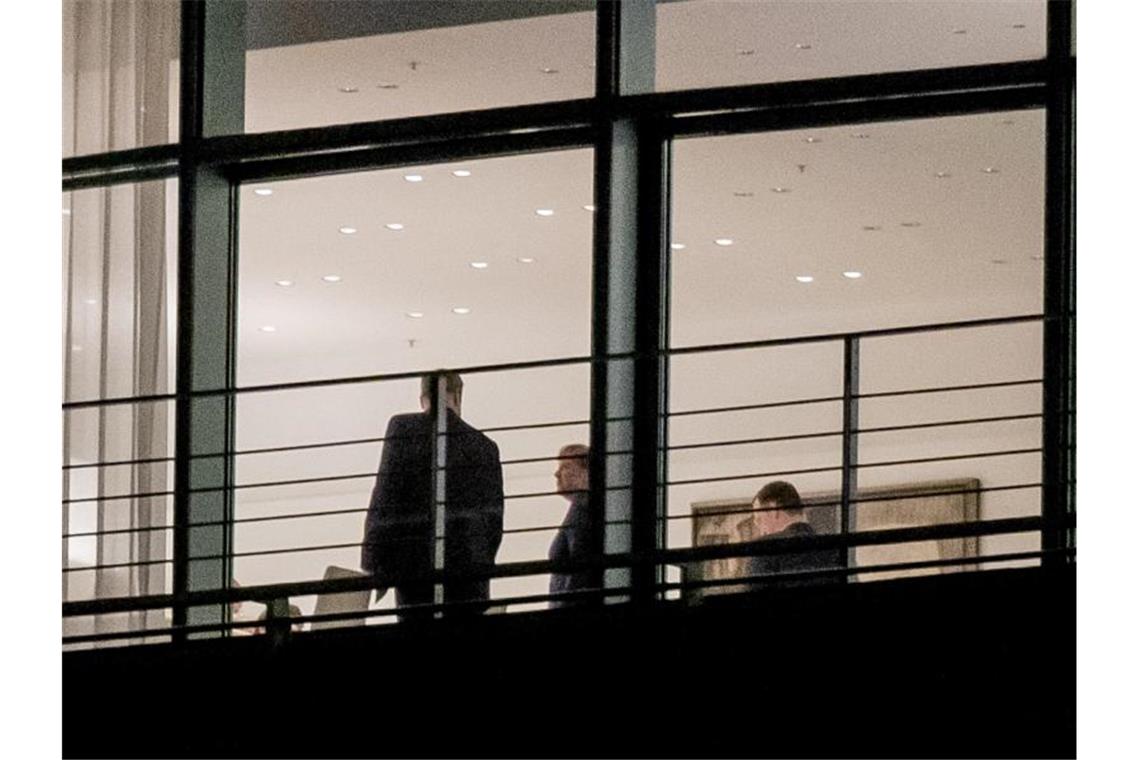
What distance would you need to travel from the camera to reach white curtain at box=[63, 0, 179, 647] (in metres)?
7.73

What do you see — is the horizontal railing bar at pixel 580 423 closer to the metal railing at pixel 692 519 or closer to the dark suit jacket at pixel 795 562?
the metal railing at pixel 692 519

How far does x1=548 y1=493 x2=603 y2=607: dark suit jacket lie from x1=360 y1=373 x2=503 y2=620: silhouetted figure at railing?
0.23 metres

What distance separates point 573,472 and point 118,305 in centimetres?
210

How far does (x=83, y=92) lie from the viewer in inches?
318

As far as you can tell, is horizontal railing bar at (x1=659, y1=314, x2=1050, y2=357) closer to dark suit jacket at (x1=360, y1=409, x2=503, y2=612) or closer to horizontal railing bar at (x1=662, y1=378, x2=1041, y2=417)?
horizontal railing bar at (x1=662, y1=378, x2=1041, y2=417)

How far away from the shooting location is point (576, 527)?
23.5ft

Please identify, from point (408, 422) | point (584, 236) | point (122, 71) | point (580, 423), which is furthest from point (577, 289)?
point (122, 71)

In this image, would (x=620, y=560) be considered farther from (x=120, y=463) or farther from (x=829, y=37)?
(x=120, y=463)

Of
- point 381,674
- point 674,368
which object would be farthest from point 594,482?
point 381,674

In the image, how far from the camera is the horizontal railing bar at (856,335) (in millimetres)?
6301

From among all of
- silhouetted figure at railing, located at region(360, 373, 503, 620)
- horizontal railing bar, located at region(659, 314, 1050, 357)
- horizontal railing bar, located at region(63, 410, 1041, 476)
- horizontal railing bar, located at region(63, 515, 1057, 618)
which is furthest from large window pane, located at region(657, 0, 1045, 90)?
horizontal railing bar, located at region(63, 515, 1057, 618)

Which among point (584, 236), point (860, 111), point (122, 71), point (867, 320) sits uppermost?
point (122, 71)
